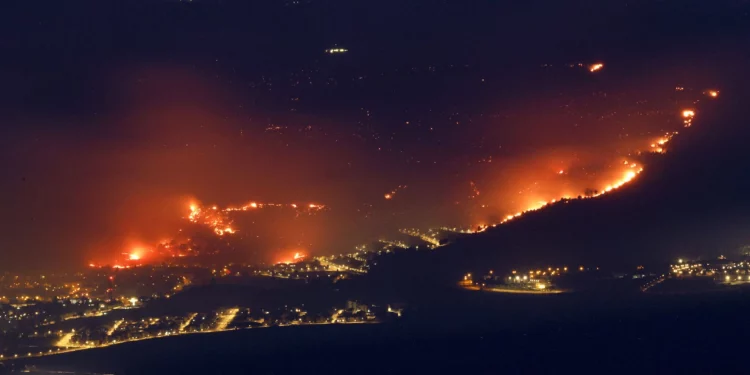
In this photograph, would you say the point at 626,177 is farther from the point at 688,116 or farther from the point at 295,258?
the point at 295,258

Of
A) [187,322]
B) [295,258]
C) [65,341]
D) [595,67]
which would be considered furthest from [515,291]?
[595,67]

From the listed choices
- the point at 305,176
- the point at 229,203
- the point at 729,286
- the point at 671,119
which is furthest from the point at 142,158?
the point at 729,286

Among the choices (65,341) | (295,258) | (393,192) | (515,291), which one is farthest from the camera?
(393,192)

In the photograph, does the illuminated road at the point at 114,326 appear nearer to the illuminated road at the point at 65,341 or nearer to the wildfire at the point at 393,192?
the illuminated road at the point at 65,341

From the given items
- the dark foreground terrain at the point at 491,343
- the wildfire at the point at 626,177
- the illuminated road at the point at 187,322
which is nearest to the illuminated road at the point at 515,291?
the dark foreground terrain at the point at 491,343

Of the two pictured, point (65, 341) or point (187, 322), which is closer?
point (65, 341)

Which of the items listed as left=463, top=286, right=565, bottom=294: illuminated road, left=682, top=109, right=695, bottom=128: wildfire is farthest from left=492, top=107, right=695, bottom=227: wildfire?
left=463, top=286, right=565, bottom=294: illuminated road

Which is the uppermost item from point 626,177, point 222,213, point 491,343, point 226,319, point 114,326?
point 222,213

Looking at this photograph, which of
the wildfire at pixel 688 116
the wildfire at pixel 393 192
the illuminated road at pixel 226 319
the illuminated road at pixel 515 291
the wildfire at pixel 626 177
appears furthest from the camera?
the wildfire at pixel 393 192

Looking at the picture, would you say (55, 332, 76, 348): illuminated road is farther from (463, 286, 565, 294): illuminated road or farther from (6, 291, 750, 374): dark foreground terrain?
(463, 286, 565, 294): illuminated road
